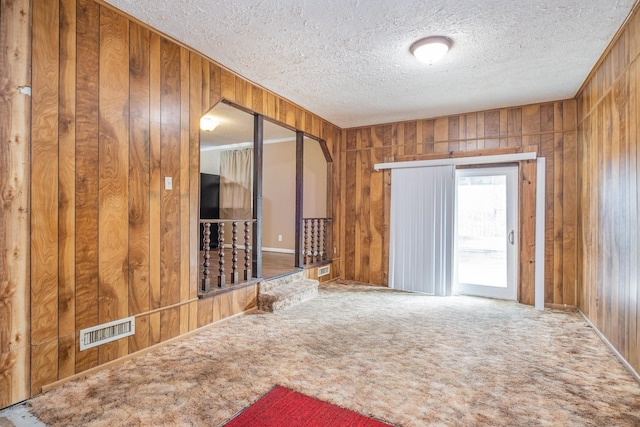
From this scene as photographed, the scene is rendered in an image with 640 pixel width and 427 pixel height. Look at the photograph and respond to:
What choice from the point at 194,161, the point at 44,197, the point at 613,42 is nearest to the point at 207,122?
the point at 194,161

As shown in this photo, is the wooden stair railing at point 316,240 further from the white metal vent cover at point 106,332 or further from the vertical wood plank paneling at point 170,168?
the white metal vent cover at point 106,332

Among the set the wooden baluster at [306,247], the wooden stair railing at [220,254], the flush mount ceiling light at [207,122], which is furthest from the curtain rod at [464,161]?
the flush mount ceiling light at [207,122]

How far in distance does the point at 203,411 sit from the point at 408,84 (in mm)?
3704

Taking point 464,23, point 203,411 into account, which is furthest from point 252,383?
point 464,23

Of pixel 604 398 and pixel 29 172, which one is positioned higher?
pixel 29 172

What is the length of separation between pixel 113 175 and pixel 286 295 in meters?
2.35

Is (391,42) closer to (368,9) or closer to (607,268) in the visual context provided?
(368,9)

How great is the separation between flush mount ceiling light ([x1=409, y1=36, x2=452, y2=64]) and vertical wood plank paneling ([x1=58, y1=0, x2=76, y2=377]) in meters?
2.66

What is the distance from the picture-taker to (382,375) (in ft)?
7.76

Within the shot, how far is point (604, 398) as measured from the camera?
2.11 metres

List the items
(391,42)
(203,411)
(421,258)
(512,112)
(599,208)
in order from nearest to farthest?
(203,411) → (391,42) → (599,208) → (512,112) → (421,258)

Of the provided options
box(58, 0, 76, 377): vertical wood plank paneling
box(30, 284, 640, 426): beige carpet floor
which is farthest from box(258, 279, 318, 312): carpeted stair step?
box(58, 0, 76, 377): vertical wood plank paneling

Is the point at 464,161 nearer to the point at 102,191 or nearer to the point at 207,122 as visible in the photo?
the point at 207,122

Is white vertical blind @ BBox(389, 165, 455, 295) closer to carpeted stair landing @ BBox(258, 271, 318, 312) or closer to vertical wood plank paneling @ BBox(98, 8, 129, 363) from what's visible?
carpeted stair landing @ BBox(258, 271, 318, 312)
